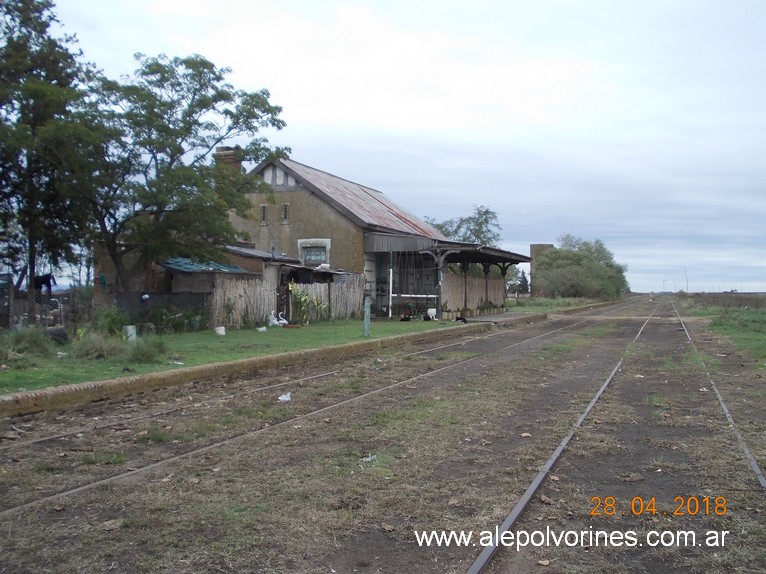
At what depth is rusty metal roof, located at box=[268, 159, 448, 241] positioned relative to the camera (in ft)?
102

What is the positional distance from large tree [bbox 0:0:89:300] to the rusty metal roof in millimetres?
9125

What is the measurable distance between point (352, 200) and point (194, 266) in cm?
1298

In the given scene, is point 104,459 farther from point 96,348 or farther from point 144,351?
point 96,348

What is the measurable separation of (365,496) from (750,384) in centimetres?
910

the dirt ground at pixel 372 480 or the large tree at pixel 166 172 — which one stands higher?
the large tree at pixel 166 172

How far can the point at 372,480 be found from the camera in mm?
5672

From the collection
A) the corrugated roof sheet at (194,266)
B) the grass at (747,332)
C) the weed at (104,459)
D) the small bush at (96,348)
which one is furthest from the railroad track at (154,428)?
the corrugated roof sheet at (194,266)

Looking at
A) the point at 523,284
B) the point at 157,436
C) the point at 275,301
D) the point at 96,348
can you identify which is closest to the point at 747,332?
the point at 275,301

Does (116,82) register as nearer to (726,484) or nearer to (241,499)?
(241,499)

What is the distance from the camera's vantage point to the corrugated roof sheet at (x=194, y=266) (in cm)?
2291

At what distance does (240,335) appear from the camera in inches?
725

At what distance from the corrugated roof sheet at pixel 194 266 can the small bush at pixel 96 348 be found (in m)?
9.75

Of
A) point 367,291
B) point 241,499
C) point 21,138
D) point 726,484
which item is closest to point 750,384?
point 726,484

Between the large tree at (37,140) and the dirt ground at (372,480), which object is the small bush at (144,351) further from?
the large tree at (37,140)
